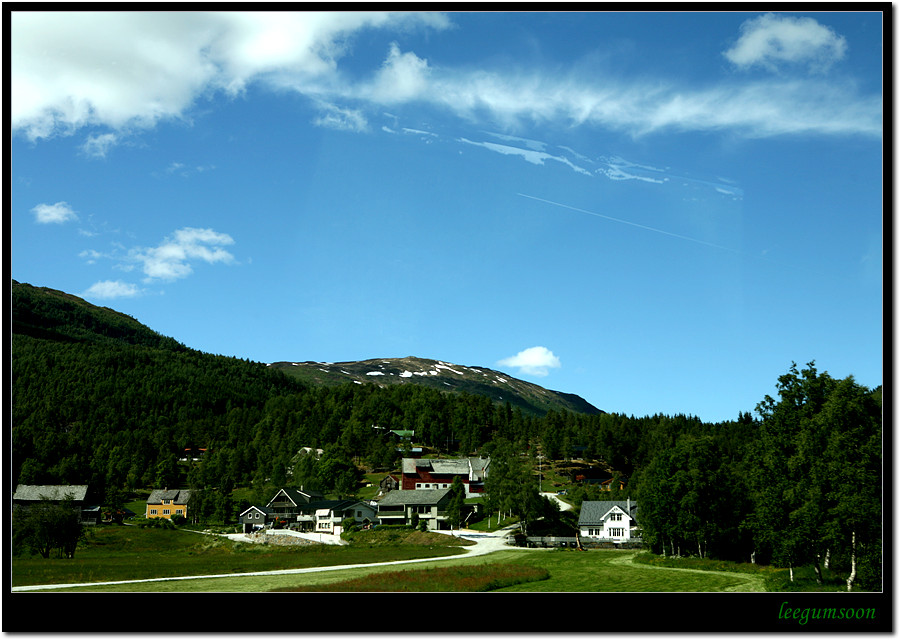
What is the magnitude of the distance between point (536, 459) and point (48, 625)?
8407 cm

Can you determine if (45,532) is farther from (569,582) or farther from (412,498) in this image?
(412,498)

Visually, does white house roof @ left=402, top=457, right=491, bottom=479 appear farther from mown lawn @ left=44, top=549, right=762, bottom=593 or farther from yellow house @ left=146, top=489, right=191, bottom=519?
mown lawn @ left=44, top=549, right=762, bottom=593

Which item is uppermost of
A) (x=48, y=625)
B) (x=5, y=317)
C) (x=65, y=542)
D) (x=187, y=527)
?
(x=5, y=317)

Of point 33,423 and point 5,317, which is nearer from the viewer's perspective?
point 5,317

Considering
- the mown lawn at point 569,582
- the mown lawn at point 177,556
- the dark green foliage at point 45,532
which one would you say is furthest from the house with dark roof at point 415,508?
the mown lawn at point 569,582

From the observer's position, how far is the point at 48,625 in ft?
47.4

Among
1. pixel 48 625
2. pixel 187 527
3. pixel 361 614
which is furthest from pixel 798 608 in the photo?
pixel 187 527

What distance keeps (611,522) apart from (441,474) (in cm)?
2972

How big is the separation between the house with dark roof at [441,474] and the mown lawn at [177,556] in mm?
26706

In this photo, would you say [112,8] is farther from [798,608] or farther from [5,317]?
[798,608]

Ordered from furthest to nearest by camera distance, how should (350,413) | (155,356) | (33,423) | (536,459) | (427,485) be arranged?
1. (155,356)
2. (350,413)
3. (33,423)
4. (536,459)
5. (427,485)

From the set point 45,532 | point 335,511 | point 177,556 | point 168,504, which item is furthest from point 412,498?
point 45,532

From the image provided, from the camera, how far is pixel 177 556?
36156mm

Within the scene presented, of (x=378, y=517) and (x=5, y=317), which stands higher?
(x=5, y=317)
